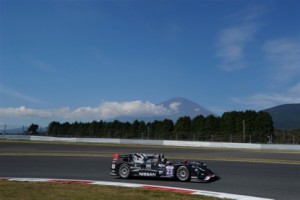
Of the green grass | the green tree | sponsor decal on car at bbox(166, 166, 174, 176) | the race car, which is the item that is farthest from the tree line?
the green grass

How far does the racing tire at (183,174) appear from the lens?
508 inches

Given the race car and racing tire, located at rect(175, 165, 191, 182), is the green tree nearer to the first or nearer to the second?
the race car

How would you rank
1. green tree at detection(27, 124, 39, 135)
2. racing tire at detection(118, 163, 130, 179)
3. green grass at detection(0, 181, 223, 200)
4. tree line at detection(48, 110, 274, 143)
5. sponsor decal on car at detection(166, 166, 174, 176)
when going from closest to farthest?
green grass at detection(0, 181, 223, 200) < sponsor decal on car at detection(166, 166, 174, 176) < racing tire at detection(118, 163, 130, 179) < tree line at detection(48, 110, 274, 143) < green tree at detection(27, 124, 39, 135)

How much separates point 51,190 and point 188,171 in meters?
4.45

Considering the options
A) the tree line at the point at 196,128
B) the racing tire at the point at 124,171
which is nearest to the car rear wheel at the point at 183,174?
the racing tire at the point at 124,171

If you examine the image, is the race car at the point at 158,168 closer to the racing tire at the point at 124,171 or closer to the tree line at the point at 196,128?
the racing tire at the point at 124,171

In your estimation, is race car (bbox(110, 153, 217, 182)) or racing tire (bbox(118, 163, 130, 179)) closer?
race car (bbox(110, 153, 217, 182))

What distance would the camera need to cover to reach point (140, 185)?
39.3ft

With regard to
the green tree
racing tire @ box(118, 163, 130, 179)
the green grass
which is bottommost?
the green grass

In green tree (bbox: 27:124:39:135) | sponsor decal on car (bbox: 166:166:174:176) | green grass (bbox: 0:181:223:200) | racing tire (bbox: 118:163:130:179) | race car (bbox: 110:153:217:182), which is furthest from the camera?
green tree (bbox: 27:124:39:135)

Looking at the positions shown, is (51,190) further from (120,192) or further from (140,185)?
(140,185)

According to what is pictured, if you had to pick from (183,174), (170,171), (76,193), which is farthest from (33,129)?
(76,193)

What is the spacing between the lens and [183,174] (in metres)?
13.0

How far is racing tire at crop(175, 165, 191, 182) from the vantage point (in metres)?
12.9
